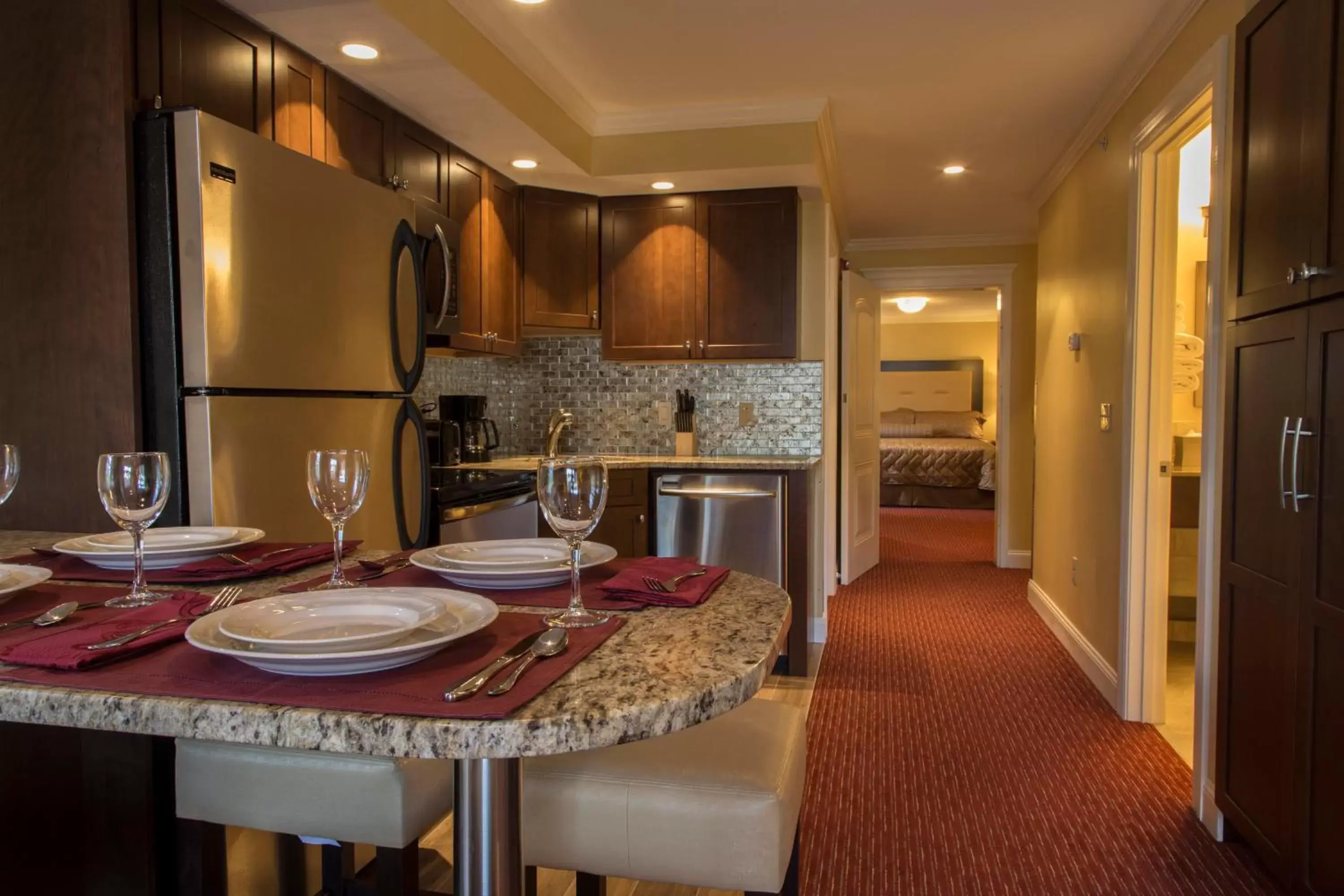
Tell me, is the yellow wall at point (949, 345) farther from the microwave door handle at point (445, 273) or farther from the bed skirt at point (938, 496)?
the microwave door handle at point (445, 273)

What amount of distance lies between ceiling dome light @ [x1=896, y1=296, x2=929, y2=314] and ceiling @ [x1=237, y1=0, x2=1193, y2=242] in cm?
467

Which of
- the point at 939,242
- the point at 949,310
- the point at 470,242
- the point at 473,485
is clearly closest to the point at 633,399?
the point at 470,242

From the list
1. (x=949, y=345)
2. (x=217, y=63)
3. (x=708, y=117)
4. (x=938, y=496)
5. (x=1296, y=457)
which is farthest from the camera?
(x=949, y=345)

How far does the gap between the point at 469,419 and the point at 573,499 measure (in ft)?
9.88

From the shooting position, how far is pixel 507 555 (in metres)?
1.28

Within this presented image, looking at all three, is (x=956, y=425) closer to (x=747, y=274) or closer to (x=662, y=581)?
(x=747, y=274)

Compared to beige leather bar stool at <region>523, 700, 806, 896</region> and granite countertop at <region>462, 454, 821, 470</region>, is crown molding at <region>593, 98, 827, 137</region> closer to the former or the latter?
granite countertop at <region>462, 454, 821, 470</region>

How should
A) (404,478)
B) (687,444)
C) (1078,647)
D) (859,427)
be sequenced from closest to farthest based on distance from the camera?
(404,478) → (1078,647) → (687,444) → (859,427)

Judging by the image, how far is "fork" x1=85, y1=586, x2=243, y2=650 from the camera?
84cm

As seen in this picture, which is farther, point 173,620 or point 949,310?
point 949,310

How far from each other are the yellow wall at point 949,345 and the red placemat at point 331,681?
1182 centimetres

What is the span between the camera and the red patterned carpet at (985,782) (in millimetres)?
2094

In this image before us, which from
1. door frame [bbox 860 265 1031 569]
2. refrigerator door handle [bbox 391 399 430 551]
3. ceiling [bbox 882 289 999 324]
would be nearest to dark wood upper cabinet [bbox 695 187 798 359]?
refrigerator door handle [bbox 391 399 430 551]

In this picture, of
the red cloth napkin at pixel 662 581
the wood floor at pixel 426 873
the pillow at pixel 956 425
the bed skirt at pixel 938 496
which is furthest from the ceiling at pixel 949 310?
the red cloth napkin at pixel 662 581
